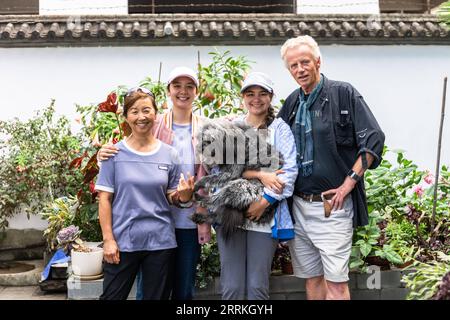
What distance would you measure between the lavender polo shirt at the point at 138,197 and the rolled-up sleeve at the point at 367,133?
48.4 inches

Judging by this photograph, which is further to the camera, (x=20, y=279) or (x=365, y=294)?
(x=20, y=279)

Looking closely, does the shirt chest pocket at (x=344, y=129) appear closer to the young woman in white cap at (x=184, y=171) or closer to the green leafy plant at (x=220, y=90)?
the young woman in white cap at (x=184, y=171)

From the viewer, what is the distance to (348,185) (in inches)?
143

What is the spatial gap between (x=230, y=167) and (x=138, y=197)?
62 centimetres

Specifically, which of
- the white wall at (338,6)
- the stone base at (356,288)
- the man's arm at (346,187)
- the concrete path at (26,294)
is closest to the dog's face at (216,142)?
the man's arm at (346,187)

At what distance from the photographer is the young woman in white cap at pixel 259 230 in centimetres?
356

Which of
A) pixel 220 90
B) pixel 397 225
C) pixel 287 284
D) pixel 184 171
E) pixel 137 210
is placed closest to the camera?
pixel 137 210

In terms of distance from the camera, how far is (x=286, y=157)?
368cm

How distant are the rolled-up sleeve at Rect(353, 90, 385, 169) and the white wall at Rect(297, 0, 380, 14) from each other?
6242mm

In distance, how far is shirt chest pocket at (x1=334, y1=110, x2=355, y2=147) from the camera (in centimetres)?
367

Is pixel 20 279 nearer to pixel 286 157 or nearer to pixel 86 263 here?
pixel 86 263

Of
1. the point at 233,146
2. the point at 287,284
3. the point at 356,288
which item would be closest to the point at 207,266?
the point at 287,284
